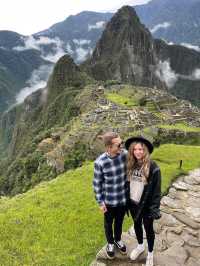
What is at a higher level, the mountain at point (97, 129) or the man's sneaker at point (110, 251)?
the man's sneaker at point (110, 251)

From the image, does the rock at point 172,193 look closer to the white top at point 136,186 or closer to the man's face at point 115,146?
the white top at point 136,186

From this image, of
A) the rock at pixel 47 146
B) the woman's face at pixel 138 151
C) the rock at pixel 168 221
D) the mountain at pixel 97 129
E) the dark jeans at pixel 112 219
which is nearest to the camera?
the woman's face at pixel 138 151

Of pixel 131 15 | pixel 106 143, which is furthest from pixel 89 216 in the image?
Answer: pixel 131 15

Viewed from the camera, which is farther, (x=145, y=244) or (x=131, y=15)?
(x=131, y=15)

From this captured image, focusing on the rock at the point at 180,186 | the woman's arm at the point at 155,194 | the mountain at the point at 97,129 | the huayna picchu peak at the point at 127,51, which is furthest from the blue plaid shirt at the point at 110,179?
the huayna picchu peak at the point at 127,51

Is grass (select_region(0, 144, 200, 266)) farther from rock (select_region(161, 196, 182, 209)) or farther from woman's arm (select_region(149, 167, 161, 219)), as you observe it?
woman's arm (select_region(149, 167, 161, 219))

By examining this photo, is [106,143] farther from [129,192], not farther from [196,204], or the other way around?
[196,204]
